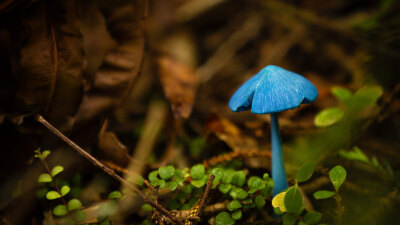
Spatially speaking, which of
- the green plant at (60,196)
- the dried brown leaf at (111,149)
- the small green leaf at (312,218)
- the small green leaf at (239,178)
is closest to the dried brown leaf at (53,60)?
the dried brown leaf at (111,149)

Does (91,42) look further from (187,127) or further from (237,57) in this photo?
(237,57)

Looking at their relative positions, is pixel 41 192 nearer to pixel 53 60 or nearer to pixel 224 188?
pixel 53 60

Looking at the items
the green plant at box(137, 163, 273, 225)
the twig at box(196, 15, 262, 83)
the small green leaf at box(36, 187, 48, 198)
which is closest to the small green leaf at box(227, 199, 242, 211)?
the green plant at box(137, 163, 273, 225)

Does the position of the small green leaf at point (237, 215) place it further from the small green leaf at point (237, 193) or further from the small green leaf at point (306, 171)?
the small green leaf at point (306, 171)

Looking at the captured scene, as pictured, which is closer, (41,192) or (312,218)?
Answer: (312,218)

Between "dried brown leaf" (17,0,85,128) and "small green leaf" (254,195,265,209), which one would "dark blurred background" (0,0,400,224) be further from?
"small green leaf" (254,195,265,209)

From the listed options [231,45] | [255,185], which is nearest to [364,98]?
[255,185]

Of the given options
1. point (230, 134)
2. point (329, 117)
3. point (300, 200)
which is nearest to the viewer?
point (300, 200)
